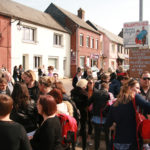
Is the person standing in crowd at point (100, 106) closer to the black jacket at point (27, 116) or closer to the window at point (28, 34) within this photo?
the black jacket at point (27, 116)

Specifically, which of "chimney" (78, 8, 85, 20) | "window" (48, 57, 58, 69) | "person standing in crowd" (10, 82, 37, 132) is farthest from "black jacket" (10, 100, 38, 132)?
"chimney" (78, 8, 85, 20)

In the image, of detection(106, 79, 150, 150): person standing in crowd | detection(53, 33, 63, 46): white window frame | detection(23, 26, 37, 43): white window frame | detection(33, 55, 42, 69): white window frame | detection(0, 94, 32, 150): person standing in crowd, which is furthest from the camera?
detection(53, 33, 63, 46): white window frame

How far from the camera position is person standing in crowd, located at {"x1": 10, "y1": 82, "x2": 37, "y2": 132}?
3.02 m

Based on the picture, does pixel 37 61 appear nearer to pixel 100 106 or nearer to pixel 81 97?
pixel 81 97

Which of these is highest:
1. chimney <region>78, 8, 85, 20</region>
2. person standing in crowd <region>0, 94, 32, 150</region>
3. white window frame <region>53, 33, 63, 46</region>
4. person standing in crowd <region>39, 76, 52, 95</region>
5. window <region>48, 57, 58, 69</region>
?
chimney <region>78, 8, 85, 20</region>

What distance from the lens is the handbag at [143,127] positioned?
2676mm

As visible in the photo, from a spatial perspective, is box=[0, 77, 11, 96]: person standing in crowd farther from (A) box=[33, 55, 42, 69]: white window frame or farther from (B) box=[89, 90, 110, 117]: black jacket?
(A) box=[33, 55, 42, 69]: white window frame

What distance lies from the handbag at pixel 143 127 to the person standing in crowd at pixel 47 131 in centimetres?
112

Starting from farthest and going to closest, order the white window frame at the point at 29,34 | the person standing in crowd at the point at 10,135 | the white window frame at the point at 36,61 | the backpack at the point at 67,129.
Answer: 1. the white window frame at the point at 36,61
2. the white window frame at the point at 29,34
3. the backpack at the point at 67,129
4. the person standing in crowd at the point at 10,135

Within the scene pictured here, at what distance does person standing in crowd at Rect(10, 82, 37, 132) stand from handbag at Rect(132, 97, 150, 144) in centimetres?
160

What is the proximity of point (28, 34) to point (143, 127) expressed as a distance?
19027 millimetres

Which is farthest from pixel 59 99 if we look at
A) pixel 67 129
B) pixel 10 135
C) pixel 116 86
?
pixel 116 86

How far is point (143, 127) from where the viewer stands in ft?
8.84

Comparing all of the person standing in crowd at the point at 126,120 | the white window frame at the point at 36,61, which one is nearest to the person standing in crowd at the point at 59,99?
the person standing in crowd at the point at 126,120
